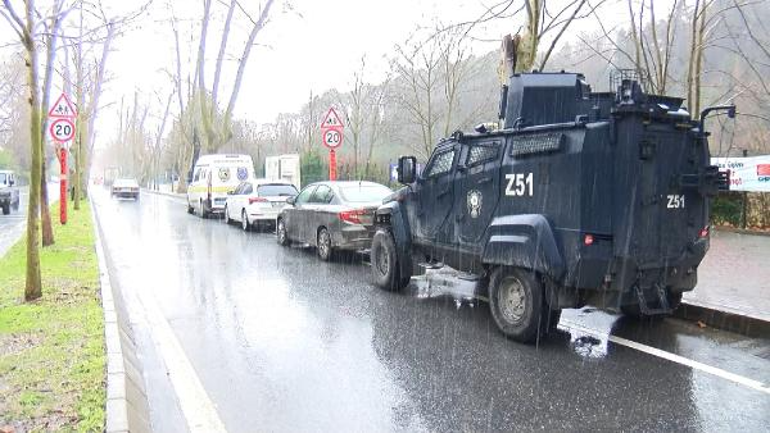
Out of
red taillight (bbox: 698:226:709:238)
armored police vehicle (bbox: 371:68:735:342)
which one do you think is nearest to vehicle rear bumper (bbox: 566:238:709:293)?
armored police vehicle (bbox: 371:68:735:342)

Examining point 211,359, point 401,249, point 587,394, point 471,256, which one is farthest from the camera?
point 401,249

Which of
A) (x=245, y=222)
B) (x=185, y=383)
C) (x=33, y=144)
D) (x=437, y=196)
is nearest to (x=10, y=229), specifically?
(x=245, y=222)

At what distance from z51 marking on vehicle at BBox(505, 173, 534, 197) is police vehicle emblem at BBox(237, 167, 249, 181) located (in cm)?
1852

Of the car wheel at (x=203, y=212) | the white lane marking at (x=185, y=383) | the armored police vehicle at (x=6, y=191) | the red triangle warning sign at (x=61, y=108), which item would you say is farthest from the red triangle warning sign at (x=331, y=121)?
the armored police vehicle at (x=6, y=191)

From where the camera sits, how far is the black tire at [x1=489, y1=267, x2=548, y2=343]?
20.1 feet

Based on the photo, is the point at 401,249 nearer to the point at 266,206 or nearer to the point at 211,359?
the point at 211,359

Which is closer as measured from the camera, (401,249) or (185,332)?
(185,332)

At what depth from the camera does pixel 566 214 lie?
5.86 meters

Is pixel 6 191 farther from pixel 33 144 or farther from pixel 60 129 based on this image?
pixel 33 144

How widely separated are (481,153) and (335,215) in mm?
4999

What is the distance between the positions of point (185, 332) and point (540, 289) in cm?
378

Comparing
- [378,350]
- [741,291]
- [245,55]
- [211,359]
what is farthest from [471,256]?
[245,55]

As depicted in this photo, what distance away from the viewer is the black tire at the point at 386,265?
885cm

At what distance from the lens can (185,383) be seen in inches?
205
